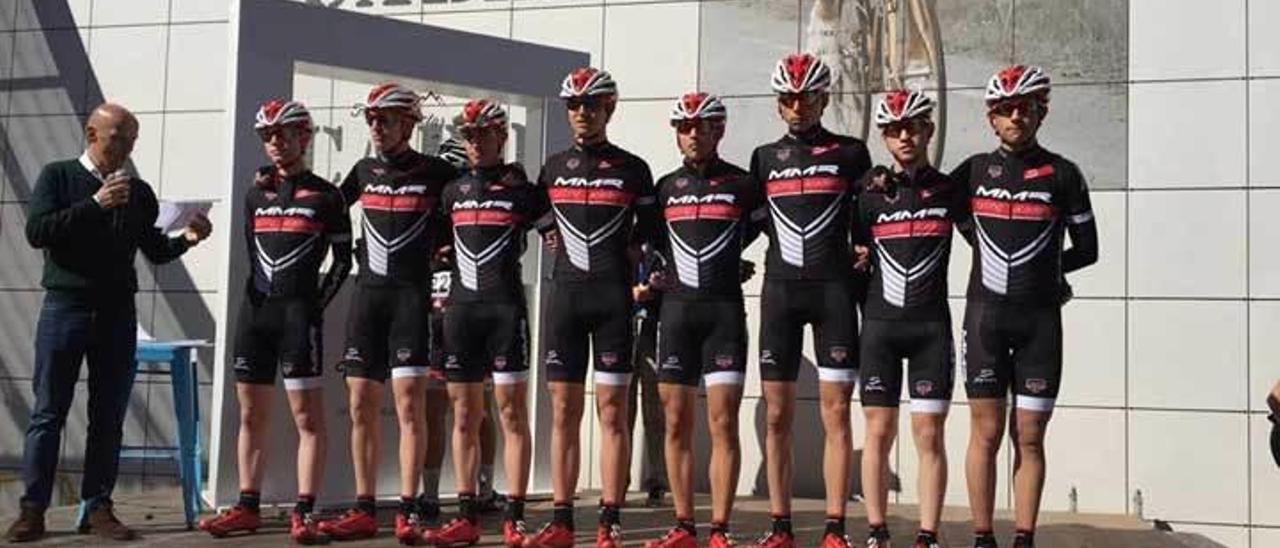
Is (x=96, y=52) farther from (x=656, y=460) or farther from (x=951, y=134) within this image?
(x=951, y=134)

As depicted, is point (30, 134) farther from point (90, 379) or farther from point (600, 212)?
point (600, 212)

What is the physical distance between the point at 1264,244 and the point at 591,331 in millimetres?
4410

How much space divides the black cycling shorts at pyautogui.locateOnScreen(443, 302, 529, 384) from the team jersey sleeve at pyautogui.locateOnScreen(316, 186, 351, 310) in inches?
25.5

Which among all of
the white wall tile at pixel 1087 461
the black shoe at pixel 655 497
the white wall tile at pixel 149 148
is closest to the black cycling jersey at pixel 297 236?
the black shoe at pixel 655 497

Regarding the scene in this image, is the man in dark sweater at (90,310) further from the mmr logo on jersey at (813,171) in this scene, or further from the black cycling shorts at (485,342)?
the mmr logo on jersey at (813,171)

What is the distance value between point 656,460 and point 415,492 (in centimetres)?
221

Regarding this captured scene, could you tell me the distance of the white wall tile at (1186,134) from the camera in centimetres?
849

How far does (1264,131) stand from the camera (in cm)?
844

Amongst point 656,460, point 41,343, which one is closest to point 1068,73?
point 656,460

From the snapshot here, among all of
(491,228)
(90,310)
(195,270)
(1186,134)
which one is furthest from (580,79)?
(195,270)

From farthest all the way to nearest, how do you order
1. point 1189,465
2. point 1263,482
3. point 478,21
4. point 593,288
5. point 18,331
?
point 18,331 < point 478,21 < point 1189,465 < point 1263,482 < point 593,288

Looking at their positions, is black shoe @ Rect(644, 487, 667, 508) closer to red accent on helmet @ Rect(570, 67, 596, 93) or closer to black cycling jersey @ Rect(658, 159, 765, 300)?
black cycling jersey @ Rect(658, 159, 765, 300)

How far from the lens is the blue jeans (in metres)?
6.46

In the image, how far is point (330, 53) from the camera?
7.70 m
